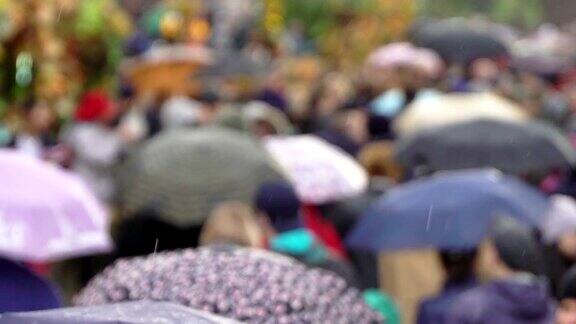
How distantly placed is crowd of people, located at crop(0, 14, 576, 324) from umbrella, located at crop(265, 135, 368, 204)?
70 millimetres

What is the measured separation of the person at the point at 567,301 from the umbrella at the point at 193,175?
6.76 ft

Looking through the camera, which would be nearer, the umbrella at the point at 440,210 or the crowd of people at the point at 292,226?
the crowd of people at the point at 292,226

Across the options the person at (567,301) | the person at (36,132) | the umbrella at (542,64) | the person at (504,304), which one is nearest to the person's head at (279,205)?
the person at (567,301)

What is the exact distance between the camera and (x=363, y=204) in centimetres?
753

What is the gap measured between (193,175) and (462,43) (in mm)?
12482

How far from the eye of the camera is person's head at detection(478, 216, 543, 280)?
17.9 ft

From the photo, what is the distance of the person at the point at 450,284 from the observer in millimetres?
4953

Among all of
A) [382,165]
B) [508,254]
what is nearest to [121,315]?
[508,254]

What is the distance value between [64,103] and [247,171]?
17.9 feet

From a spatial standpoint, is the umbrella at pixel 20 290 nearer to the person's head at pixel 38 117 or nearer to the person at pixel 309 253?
the person at pixel 309 253

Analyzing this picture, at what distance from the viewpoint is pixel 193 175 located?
24.7ft

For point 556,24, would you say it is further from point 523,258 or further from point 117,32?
point 523,258

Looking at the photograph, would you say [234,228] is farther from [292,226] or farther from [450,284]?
[450,284]

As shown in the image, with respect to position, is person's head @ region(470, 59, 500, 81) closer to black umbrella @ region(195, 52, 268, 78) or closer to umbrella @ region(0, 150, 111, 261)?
black umbrella @ region(195, 52, 268, 78)
